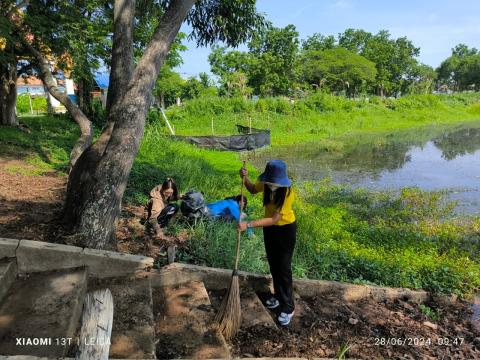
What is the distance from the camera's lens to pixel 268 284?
4445 millimetres

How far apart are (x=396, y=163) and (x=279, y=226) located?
14.4 metres

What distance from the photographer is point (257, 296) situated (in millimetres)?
4277

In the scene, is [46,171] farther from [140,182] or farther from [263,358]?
[263,358]

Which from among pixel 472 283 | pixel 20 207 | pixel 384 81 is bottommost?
pixel 472 283

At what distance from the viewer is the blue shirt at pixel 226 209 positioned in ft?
21.5

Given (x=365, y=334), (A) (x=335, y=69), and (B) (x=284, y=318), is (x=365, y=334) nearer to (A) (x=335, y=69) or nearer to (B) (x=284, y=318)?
(B) (x=284, y=318)

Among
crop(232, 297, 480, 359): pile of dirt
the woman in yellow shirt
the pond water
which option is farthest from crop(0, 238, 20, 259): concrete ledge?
the pond water

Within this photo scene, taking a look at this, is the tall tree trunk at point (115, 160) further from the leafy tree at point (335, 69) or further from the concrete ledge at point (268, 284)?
the leafy tree at point (335, 69)

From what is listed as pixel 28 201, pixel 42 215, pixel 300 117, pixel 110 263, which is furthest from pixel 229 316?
pixel 300 117

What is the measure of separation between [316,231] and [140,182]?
4.01 metres

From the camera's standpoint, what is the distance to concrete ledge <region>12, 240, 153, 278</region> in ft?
12.0

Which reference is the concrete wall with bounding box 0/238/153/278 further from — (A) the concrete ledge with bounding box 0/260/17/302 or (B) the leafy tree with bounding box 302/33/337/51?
(B) the leafy tree with bounding box 302/33/337/51

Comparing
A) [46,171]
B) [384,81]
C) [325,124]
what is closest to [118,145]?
[46,171]

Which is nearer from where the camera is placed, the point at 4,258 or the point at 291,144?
the point at 4,258
